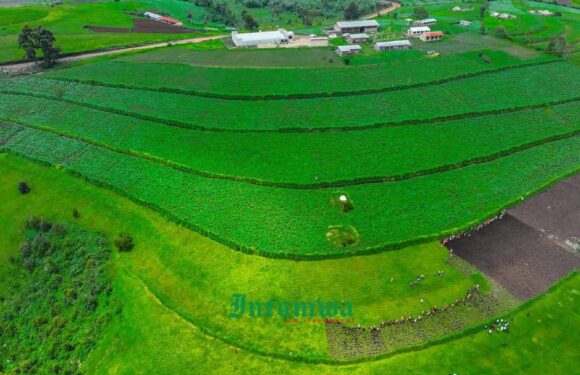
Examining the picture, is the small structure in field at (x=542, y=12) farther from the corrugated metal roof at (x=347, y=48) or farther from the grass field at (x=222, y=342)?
the grass field at (x=222, y=342)

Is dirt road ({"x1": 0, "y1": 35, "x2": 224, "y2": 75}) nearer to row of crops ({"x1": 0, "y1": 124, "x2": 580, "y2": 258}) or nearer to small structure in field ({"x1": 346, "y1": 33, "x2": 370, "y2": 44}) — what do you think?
small structure in field ({"x1": 346, "y1": 33, "x2": 370, "y2": 44})

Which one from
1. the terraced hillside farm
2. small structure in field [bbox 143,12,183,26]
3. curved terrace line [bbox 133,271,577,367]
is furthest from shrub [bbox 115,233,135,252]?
small structure in field [bbox 143,12,183,26]

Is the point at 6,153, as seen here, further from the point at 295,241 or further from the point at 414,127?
the point at 414,127

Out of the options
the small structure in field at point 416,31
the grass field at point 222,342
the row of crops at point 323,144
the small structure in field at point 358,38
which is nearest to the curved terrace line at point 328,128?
the row of crops at point 323,144

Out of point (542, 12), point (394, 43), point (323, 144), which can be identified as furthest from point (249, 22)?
point (542, 12)

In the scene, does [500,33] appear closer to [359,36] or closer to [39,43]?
[359,36]

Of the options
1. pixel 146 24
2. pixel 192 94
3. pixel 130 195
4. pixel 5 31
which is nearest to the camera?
pixel 130 195

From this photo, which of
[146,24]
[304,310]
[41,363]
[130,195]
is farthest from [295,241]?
[146,24]
